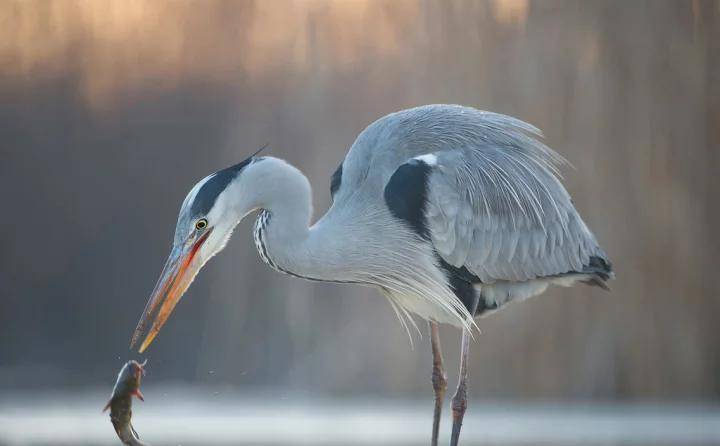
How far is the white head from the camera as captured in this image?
367 centimetres

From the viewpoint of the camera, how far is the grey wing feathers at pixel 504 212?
4.22m

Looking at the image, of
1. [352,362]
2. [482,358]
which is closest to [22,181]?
[352,362]

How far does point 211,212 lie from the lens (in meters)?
3.68

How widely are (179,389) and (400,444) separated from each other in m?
3.15

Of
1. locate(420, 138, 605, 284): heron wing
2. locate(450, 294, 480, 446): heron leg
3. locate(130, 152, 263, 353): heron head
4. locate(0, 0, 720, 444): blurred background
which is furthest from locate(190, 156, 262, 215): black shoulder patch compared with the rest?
locate(0, 0, 720, 444): blurred background

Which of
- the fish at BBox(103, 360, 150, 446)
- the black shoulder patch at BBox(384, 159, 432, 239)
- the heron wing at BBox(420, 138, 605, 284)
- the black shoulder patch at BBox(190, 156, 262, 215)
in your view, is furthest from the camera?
the heron wing at BBox(420, 138, 605, 284)

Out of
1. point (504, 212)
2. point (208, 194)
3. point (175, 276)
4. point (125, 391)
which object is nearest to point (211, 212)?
point (208, 194)

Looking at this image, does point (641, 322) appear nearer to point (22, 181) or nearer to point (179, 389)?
point (179, 389)

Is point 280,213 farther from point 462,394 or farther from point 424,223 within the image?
point 462,394

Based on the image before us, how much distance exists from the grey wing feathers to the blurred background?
272cm

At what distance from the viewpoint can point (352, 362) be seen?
7672 millimetres

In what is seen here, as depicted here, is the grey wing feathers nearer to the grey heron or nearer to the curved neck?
the grey heron

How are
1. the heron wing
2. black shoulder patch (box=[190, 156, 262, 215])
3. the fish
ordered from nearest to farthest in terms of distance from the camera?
1. the fish
2. black shoulder patch (box=[190, 156, 262, 215])
3. the heron wing

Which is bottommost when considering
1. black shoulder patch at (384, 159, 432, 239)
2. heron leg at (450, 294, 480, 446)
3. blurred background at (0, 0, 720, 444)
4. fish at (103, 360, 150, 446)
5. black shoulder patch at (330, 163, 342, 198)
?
fish at (103, 360, 150, 446)
